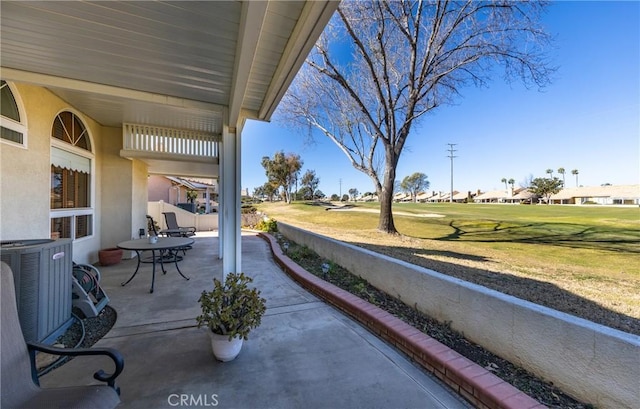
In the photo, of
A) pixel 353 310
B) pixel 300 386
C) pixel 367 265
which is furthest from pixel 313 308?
pixel 300 386

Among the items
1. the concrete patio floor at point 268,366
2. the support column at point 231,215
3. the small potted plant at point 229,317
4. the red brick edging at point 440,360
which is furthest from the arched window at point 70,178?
the red brick edging at point 440,360

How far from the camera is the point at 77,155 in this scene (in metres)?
4.85

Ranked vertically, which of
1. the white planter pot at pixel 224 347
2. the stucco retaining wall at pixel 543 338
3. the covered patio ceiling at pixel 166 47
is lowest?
the white planter pot at pixel 224 347

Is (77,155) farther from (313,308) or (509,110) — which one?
(509,110)

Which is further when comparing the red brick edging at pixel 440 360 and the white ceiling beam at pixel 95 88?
the white ceiling beam at pixel 95 88

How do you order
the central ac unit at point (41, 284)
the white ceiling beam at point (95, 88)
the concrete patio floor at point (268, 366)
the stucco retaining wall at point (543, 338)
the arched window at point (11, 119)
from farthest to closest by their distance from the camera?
the arched window at point (11, 119), the white ceiling beam at point (95, 88), the central ac unit at point (41, 284), the concrete patio floor at point (268, 366), the stucco retaining wall at point (543, 338)

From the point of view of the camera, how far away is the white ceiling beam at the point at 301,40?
174 centimetres

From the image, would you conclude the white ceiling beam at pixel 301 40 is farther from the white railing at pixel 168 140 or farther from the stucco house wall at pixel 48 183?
the white railing at pixel 168 140

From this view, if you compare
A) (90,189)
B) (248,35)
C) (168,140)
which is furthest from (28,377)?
(168,140)

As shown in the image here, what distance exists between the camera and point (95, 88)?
3037 mm

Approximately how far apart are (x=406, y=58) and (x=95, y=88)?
33.3 feet

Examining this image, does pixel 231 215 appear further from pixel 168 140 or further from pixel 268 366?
pixel 168 140

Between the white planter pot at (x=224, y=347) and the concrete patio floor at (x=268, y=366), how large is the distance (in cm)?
6

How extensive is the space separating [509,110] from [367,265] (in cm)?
1705
